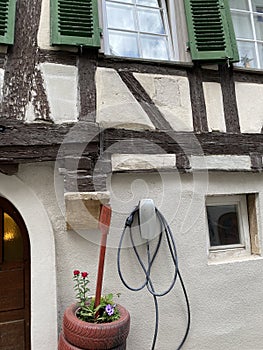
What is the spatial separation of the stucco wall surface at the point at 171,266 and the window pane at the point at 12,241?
30 centimetres

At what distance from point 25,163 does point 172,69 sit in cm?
157

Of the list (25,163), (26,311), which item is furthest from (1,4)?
(26,311)

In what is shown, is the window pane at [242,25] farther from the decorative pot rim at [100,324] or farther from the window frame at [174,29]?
the decorative pot rim at [100,324]

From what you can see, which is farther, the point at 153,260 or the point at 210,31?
the point at 210,31

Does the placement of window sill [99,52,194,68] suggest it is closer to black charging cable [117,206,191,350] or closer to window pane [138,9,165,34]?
window pane [138,9,165,34]

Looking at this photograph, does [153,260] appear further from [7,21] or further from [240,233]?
[7,21]

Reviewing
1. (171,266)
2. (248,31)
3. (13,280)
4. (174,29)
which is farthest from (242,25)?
(13,280)

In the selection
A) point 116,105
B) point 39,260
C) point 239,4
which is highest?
point 239,4

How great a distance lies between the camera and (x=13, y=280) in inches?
101

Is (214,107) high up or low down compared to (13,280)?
up

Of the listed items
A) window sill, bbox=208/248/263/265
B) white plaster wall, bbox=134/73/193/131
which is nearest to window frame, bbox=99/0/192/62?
white plaster wall, bbox=134/73/193/131

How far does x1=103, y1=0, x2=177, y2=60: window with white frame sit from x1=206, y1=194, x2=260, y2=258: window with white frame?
1547mm

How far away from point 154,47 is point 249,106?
1104mm

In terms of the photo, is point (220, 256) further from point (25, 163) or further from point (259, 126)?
point (25, 163)
